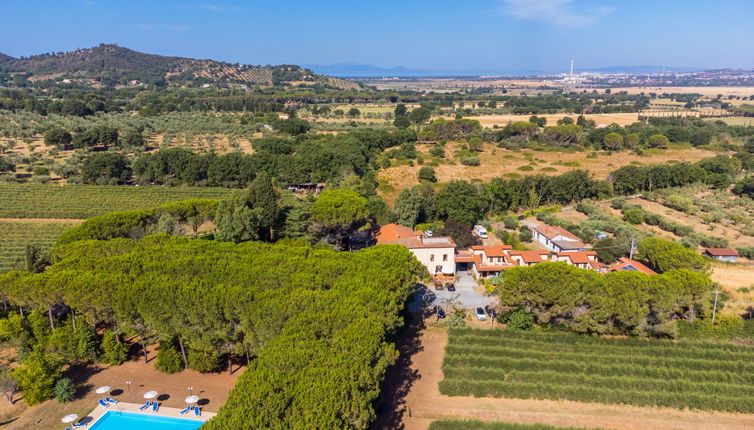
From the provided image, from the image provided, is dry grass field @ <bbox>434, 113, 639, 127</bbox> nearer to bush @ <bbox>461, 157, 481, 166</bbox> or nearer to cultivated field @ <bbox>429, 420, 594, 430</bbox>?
bush @ <bbox>461, 157, 481, 166</bbox>

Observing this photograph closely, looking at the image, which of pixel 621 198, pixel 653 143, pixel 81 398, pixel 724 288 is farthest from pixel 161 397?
pixel 653 143

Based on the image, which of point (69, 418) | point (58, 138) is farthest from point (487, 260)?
point (58, 138)

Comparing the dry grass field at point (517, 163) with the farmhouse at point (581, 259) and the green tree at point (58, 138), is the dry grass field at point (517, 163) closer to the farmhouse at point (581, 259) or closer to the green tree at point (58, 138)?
the farmhouse at point (581, 259)

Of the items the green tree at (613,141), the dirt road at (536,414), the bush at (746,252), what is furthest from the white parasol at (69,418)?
the green tree at (613,141)

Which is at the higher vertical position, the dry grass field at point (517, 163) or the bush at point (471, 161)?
the bush at point (471, 161)

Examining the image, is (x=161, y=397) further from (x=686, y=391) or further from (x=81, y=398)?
(x=686, y=391)

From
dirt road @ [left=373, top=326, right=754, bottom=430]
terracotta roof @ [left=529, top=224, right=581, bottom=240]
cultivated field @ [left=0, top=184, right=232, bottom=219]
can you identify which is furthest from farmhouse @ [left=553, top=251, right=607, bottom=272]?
cultivated field @ [left=0, top=184, right=232, bottom=219]
